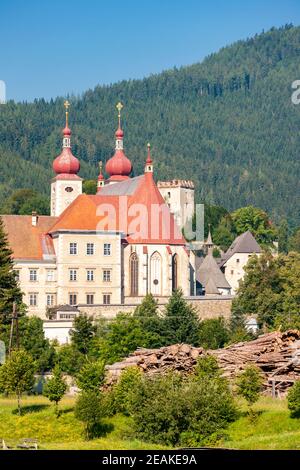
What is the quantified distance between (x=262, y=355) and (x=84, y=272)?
34999 millimetres

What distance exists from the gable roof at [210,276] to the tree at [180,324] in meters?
26.0

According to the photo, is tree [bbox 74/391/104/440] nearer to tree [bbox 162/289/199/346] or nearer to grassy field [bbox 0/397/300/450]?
grassy field [bbox 0/397/300/450]

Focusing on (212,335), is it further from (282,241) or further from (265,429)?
(282,241)

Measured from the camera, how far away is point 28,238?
3319 inches

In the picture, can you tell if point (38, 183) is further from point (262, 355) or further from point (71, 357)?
point (262, 355)

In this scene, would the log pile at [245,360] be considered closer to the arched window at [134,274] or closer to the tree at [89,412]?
the tree at [89,412]

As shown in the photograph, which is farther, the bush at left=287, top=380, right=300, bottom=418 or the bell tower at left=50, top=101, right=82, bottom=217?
the bell tower at left=50, top=101, right=82, bottom=217

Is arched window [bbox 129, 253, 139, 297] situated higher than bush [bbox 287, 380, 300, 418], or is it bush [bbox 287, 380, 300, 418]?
arched window [bbox 129, 253, 139, 297]

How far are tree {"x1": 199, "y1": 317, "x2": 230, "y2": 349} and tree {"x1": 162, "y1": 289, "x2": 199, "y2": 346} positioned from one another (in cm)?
32

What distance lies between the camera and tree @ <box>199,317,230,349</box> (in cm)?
6669

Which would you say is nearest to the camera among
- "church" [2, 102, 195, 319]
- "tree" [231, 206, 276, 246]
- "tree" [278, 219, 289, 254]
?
"church" [2, 102, 195, 319]

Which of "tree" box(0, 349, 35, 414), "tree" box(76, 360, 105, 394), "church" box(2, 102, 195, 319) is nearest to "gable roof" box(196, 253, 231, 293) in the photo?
"church" box(2, 102, 195, 319)
